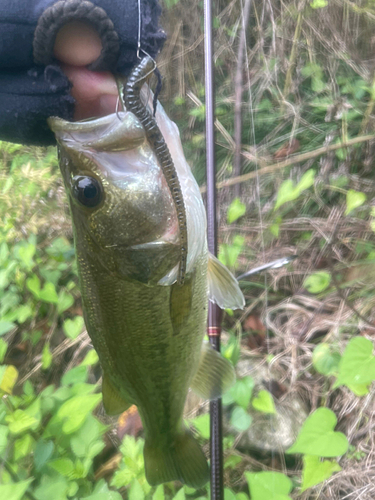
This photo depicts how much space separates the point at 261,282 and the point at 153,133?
4.51 feet

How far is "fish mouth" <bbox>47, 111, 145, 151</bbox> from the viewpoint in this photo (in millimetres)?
666

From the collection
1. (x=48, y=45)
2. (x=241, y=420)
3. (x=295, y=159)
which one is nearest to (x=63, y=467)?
(x=241, y=420)

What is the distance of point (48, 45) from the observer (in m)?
0.69

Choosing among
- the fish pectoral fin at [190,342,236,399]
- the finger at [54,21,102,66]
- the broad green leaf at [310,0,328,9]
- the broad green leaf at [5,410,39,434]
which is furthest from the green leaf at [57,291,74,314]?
the broad green leaf at [310,0,328,9]

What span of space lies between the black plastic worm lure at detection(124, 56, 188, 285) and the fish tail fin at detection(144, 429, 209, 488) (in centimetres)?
63

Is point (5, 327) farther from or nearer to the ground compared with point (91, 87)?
nearer to the ground

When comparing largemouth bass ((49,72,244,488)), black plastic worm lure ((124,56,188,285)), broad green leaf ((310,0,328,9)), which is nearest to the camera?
black plastic worm lure ((124,56,188,285))

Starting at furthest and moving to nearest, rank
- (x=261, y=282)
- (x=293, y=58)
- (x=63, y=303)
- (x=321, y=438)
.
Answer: (x=293, y=58), (x=261, y=282), (x=63, y=303), (x=321, y=438)

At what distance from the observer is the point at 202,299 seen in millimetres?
984

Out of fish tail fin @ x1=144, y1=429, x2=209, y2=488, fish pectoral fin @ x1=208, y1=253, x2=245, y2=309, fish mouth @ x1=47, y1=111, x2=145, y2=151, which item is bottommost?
fish tail fin @ x1=144, y1=429, x2=209, y2=488

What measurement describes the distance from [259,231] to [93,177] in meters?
1.44

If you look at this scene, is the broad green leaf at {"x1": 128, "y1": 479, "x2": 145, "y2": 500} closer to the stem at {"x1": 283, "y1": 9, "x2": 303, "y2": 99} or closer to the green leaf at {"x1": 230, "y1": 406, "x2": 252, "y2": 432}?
the green leaf at {"x1": 230, "y1": 406, "x2": 252, "y2": 432}

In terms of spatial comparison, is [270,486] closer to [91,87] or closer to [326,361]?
[326,361]

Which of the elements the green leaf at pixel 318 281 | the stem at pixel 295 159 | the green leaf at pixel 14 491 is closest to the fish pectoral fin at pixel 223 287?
the green leaf at pixel 14 491
